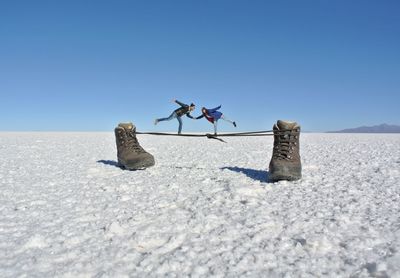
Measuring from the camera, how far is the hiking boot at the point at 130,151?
5617 mm

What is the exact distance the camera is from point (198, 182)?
15.0ft

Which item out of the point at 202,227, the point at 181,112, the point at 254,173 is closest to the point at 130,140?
the point at 181,112

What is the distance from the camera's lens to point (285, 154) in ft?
15.1

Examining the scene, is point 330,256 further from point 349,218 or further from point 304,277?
point 349,218

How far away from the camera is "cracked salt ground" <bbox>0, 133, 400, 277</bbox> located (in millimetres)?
2070

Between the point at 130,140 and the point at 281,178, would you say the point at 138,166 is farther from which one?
the point at 281,178

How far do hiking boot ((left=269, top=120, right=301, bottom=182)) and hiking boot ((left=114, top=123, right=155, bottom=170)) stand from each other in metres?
1.95

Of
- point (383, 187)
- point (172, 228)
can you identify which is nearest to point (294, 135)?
point (383, 187)

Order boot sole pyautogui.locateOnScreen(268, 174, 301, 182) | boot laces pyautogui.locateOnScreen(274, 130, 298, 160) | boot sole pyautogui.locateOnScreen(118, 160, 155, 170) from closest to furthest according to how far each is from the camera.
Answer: boot sole pyautogui.locateOnScreen(268, 174, 301, 182), boot laces pyautogui.locateOnScreen(274, 130, 298, 160), boot sole pyautogui.locateOnScreen(118, 160, 155, 170)

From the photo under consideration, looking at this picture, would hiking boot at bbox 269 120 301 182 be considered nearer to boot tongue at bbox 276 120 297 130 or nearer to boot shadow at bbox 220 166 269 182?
boot tongue at bbox 276 120 297 130

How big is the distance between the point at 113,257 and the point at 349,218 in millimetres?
1704

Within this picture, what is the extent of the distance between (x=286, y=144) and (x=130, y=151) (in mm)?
2309

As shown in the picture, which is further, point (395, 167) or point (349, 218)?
point (395, 167)

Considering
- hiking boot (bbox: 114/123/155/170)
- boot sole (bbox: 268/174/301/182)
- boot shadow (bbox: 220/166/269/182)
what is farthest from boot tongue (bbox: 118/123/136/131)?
boot sole (bbox: 268/174/301/182)
